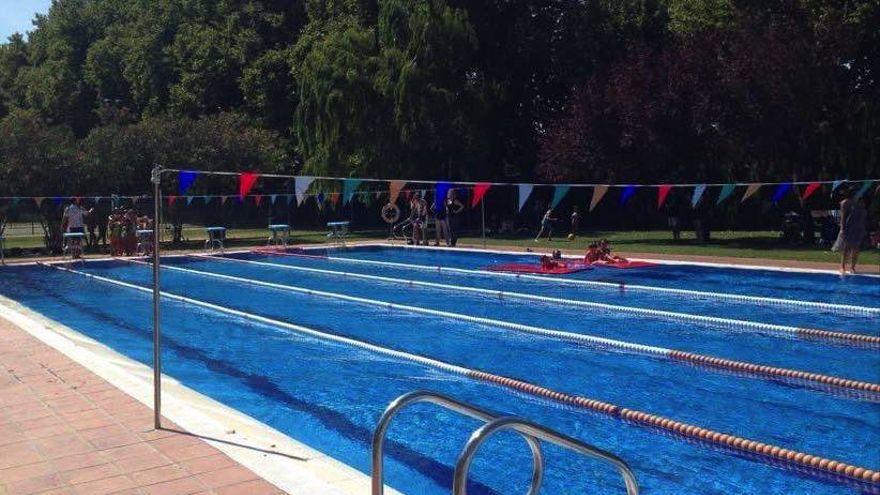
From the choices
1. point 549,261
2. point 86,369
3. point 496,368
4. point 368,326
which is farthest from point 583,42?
point 86,369

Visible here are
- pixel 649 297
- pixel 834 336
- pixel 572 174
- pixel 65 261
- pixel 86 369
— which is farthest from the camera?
pixel 572 174

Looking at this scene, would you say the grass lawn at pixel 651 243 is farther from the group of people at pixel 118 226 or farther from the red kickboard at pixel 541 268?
the red kickboard at pixel 541 268

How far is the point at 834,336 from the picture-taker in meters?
10.1

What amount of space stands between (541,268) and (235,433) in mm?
12120

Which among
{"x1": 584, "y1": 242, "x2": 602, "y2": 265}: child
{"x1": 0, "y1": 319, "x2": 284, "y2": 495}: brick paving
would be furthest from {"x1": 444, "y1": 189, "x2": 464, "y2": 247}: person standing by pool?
{"x1": 0, "y1": 319, "x2": 284, "y2": 495}: brick paving

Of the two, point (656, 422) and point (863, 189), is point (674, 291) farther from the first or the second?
point (656, 422)

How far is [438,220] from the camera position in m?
24.3

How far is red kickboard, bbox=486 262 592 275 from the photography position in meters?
17.4

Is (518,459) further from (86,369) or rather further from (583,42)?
(583,42)

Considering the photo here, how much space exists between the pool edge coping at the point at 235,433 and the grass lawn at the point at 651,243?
14017mm

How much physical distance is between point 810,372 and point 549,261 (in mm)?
9085

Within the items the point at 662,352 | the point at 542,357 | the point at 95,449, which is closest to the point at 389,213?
the point at 542,357

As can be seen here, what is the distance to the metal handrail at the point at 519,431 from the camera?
3.33 metres

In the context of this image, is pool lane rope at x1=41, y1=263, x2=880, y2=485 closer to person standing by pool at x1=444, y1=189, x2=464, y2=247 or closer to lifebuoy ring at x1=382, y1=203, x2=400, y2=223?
person standing by pool at x1=444, y1=189, x2=464, y2=247
